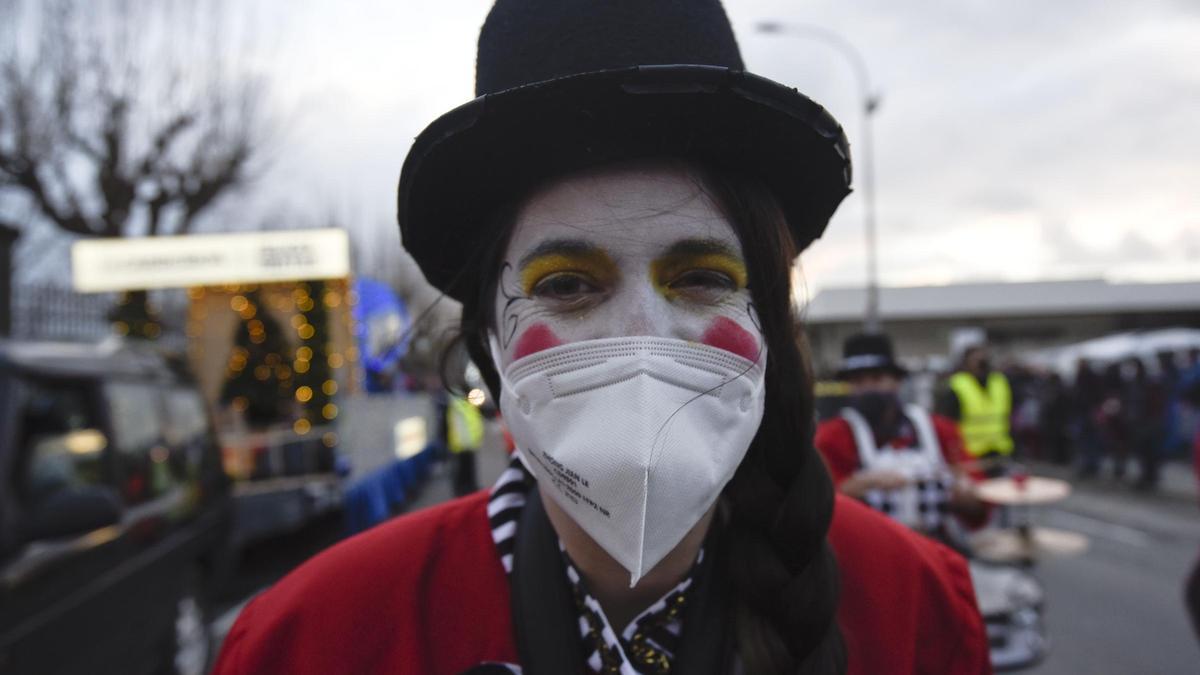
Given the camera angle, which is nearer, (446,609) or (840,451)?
(446,609)

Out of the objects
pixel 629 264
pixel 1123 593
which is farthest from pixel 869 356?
pixel 1123 593

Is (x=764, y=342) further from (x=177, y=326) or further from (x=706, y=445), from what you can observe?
(x=177, y=326)

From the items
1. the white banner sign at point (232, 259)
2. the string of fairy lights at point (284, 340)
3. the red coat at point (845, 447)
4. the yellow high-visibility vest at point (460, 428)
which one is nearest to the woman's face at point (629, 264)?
the red coat at point (845, 447)

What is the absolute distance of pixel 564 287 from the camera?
1296 millimetres

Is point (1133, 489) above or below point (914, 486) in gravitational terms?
below

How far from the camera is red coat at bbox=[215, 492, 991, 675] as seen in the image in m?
1.23

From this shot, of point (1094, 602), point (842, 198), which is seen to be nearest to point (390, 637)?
point (842, 198)

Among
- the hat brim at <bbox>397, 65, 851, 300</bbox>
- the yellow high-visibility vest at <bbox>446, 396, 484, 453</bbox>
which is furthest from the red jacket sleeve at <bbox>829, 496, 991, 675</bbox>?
the yellow high-visibility vest at <bbox>446, 396, 484, 453</bbox>

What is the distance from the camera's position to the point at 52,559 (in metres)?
2.93

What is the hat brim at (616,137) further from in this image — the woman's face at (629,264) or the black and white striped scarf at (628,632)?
the black and white striped scarf at (628,632)

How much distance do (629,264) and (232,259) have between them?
896 centimetres

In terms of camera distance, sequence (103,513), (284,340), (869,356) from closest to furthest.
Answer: (103,513)
(869,356)
(284,340)

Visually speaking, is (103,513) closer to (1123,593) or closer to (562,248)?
(562,248)

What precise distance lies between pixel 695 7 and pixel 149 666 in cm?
415
